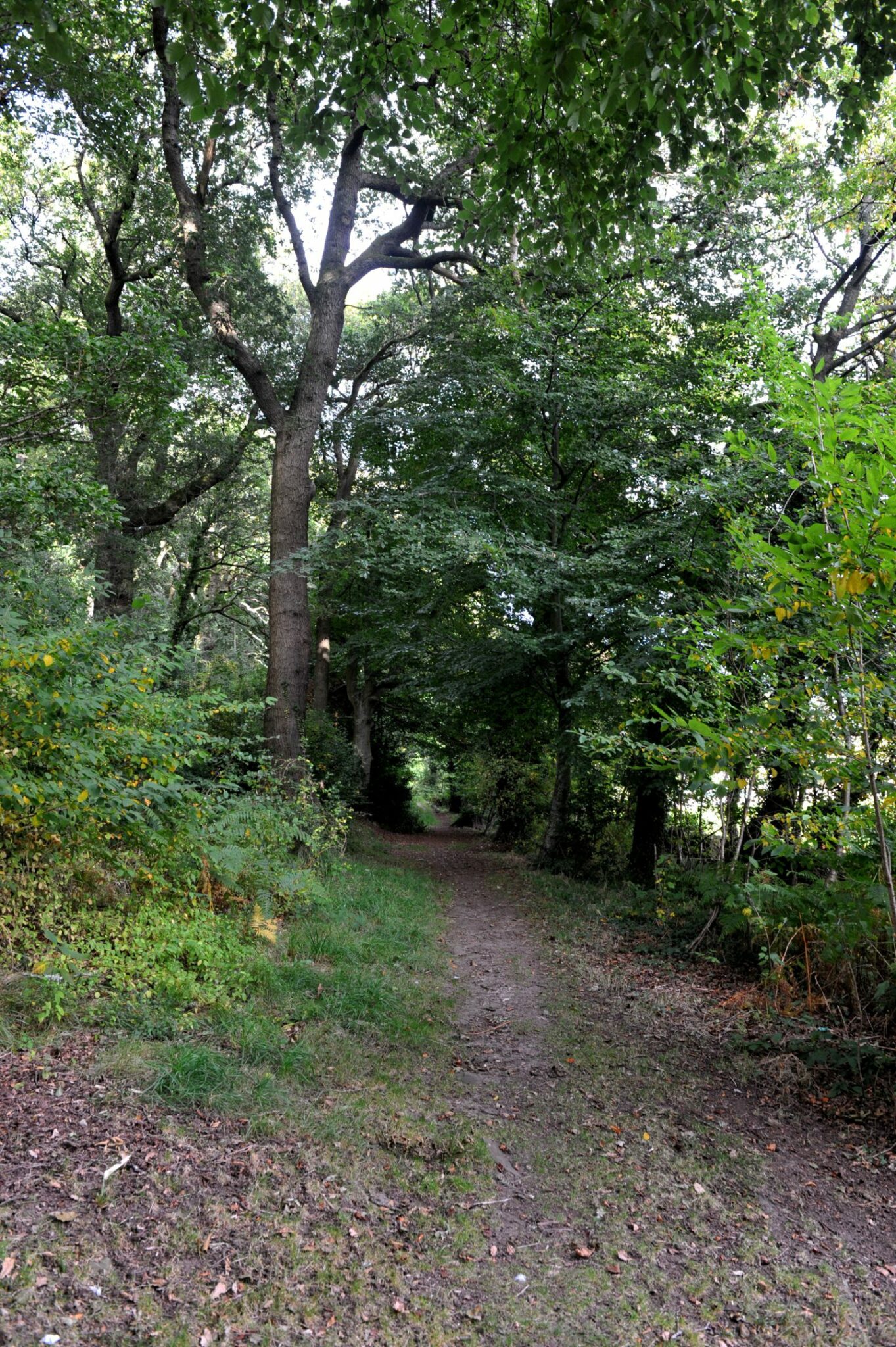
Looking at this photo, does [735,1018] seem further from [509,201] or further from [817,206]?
[817,206]

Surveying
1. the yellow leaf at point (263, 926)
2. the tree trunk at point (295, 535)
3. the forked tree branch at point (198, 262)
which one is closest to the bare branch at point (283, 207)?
the tree trunk at point (295, 535)

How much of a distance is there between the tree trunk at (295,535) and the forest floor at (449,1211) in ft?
18.7

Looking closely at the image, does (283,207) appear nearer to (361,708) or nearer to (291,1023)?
(291,1023)

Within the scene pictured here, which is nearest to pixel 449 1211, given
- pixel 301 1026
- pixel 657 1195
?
pixel 657 1195

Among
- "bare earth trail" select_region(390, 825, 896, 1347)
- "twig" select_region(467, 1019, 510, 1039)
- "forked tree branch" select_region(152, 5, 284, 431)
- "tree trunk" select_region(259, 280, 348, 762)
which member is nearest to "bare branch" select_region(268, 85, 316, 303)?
"tree trunk" select_region(259, 280, 348, 762)

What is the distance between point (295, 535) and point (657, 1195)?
8.66m

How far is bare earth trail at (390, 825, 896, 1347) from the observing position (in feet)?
9.68

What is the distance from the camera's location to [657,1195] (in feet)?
12.2

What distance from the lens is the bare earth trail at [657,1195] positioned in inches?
116

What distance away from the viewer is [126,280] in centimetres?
1393

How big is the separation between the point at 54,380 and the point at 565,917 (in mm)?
8675

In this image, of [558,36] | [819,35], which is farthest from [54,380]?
[819,35]

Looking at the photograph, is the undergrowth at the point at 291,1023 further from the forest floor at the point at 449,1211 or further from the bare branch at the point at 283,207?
the bare branch at the point at 283,207

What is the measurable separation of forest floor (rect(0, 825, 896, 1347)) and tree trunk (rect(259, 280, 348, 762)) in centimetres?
570
